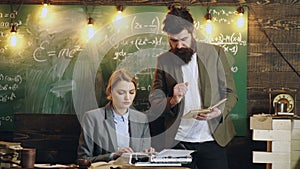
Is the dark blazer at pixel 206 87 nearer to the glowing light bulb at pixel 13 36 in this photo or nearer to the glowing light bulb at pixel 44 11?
the glowing light bulb at pixel 44 11

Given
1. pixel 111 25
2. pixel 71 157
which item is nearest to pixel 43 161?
pixel 71 157

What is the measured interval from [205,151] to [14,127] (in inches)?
66.0

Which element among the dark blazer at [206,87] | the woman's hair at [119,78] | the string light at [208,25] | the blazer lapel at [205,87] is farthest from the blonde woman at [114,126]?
the string light at [208,25]

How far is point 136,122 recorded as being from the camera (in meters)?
4.72

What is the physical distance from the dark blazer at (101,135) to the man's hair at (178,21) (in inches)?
33.4

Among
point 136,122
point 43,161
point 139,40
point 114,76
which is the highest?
point 139,40

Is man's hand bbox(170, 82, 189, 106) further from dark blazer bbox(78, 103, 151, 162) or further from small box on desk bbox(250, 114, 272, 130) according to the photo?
small box on desk bbox(250, 114, 272, 130)

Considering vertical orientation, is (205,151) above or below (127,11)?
below

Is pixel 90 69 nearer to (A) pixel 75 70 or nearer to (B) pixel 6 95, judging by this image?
(A) pixel 75 70

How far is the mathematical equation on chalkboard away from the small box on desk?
6.75 ft

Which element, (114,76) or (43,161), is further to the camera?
(43,161)

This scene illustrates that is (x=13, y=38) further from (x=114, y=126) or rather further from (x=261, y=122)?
(x=261, y=122)

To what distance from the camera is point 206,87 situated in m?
4.87

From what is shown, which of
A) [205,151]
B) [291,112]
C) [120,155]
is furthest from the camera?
[291,112]
